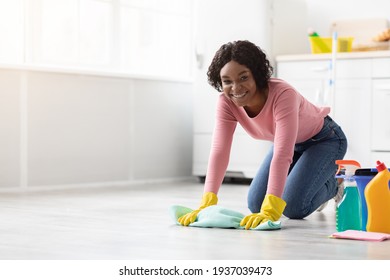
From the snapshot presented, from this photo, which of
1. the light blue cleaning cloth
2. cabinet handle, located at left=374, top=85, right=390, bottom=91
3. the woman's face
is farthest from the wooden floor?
cabinet handle, located at left=374, top=85, right=390, bottom=91

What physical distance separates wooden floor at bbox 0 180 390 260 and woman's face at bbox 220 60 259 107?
0.51m

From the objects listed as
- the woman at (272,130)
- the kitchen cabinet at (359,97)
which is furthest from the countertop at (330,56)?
the woman at (272,130)

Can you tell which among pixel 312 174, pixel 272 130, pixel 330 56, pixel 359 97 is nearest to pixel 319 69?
pixel 330 56

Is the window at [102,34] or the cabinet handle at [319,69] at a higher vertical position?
the window at [102,34]

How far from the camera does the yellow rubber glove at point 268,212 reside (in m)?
2.77

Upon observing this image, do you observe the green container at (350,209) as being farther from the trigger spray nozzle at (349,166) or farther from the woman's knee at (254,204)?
the woman's knee at (254,204)

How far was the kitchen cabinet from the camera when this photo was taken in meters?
4.70

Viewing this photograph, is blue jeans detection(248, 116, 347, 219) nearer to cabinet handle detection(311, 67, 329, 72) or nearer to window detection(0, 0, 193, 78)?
cabinet handle detection(311, 67, 329, 72)

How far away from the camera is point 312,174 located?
3.27 m

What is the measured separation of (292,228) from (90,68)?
2533 millimetres

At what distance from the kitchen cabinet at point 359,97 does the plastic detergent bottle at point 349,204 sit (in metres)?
1.97

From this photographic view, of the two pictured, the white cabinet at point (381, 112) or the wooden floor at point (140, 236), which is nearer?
the wooden floor at point (140, 236)

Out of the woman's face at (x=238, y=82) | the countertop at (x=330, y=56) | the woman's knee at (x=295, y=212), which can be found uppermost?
the countertop at (x=330, y=56)

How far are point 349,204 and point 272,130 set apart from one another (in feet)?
1.42
